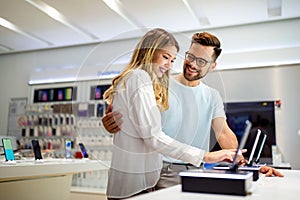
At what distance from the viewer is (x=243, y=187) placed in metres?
0.62

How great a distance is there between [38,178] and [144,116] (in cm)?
185

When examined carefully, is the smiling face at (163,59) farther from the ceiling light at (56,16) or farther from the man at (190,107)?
the ceiling light at (56,16)

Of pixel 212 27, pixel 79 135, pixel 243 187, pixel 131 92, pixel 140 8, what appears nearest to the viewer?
pixel 243 187

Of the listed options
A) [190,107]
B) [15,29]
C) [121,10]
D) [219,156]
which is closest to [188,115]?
[190,107]

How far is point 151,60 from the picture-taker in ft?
2.78

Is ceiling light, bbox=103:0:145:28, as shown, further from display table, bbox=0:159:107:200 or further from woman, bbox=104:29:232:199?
woman, bbox=104:29:232:199

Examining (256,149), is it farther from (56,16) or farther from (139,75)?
(56,16)

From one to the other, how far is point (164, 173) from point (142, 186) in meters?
0.07

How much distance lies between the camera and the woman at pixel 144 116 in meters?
0.82

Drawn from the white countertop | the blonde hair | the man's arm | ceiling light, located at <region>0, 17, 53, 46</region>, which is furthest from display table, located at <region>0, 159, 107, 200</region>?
ceiling light, located at <region>0, 17, 53, 46</region>

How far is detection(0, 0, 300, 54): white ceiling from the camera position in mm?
3432

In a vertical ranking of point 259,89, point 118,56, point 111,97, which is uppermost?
point 259,89

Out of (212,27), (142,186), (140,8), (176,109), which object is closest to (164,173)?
(142,186)

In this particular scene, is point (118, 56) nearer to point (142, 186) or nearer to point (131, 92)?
point (131, 92)
